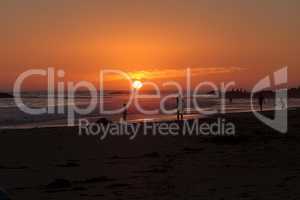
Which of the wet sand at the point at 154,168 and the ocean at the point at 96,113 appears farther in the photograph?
the ocean at the point at 96,113

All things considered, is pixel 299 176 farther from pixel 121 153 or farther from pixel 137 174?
pixel 121 153

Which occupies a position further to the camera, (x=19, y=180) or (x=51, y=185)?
(x=19, y=180)

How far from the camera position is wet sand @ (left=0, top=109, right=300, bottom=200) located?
9188 millimetres

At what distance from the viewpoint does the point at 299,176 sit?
1034 cm

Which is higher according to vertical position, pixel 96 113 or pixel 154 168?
pixel 96 113

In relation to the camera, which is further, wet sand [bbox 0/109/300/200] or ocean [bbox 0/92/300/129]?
ocean [bbox 0/92/300/129]

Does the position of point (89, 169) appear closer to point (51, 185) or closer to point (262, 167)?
point (51, 185)

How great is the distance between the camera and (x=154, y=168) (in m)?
12.0

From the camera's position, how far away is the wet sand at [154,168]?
919 centimetres

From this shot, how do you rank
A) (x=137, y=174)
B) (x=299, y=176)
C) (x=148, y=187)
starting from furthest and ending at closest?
(x=137, y=174)
(x=299, y=176)
(x=148, y=187)

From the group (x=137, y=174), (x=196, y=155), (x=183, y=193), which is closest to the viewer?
(x=183, y=193)

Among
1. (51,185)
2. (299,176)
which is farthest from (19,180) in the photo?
(299,176)

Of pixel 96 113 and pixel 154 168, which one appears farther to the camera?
pixel 96 113

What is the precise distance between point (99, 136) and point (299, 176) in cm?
1220
